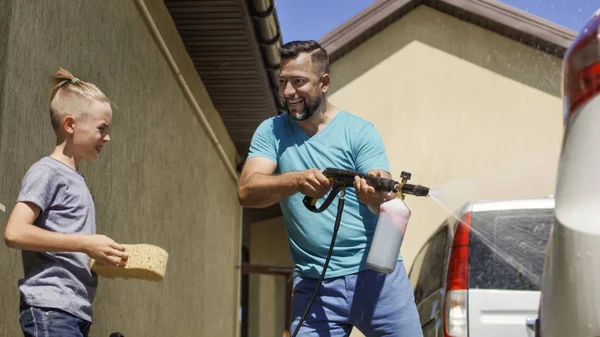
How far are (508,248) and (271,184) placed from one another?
3.05m

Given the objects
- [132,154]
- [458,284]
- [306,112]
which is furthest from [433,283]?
[306,112]

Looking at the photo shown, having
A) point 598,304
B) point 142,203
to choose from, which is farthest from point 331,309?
point 142,203

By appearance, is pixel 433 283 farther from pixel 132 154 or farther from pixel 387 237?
pixel 387 237

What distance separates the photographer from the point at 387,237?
3707 millimetres

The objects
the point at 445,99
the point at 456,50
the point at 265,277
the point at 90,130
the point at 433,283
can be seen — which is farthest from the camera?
the point at 265,277

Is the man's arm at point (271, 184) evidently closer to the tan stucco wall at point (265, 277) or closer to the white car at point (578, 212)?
the white car at point (578, 212)

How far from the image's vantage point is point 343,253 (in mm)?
4141

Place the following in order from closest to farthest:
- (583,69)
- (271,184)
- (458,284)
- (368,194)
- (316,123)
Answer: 1. (583,69)
2. (368,194)
3. (271,184)
4. (316,123)
5. (458,284)

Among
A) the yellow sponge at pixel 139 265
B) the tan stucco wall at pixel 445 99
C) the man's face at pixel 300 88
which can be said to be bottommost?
the yellow sponge at pixel 139 265

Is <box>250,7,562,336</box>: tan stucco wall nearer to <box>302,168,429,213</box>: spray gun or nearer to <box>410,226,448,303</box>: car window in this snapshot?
<box>410,226,448,303</box>: car window

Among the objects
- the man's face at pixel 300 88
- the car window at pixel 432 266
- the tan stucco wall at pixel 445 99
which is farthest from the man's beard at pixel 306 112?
the tan stucco wall at pixel 445 99

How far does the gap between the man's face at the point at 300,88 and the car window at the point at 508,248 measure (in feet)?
7.53

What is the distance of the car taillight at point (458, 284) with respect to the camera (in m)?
6.20

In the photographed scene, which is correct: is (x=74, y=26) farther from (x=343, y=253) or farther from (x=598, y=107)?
(x=598, y=107)
